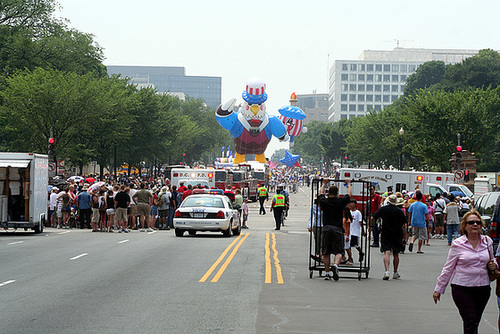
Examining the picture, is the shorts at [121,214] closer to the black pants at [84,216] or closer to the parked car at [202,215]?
the black pants at [84,216]

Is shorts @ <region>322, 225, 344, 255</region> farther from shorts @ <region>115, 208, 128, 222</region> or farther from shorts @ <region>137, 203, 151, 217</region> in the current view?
shorts @ <region>137, 203, 151, 217</region>

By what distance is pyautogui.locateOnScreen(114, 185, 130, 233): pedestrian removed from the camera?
29273 mm

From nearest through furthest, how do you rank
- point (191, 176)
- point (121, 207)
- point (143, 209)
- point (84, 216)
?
point (121, 207) → point (143, 209) → point (84, 216) → point (191, 176)

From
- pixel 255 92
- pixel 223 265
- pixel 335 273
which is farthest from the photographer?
pixel 255 92

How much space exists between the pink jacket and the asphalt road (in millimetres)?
1802

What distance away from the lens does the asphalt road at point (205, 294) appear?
10.2 meters

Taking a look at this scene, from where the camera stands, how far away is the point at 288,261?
757 inches

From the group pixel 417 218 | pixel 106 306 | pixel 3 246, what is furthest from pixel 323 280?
pixel 3 246

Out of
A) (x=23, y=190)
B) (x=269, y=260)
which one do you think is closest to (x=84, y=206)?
(x=23, y=190)

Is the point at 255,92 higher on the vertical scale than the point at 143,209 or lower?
higher

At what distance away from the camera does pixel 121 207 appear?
97.0 ft

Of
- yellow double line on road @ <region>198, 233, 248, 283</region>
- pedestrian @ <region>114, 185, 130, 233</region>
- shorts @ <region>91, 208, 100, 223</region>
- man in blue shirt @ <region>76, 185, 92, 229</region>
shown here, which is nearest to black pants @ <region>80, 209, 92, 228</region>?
man in blue shirt @ <region>76, 185, 92, 229</region>

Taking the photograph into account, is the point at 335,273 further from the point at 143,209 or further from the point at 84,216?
the point at 84,216

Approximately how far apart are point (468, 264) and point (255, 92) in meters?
→ 59.1
